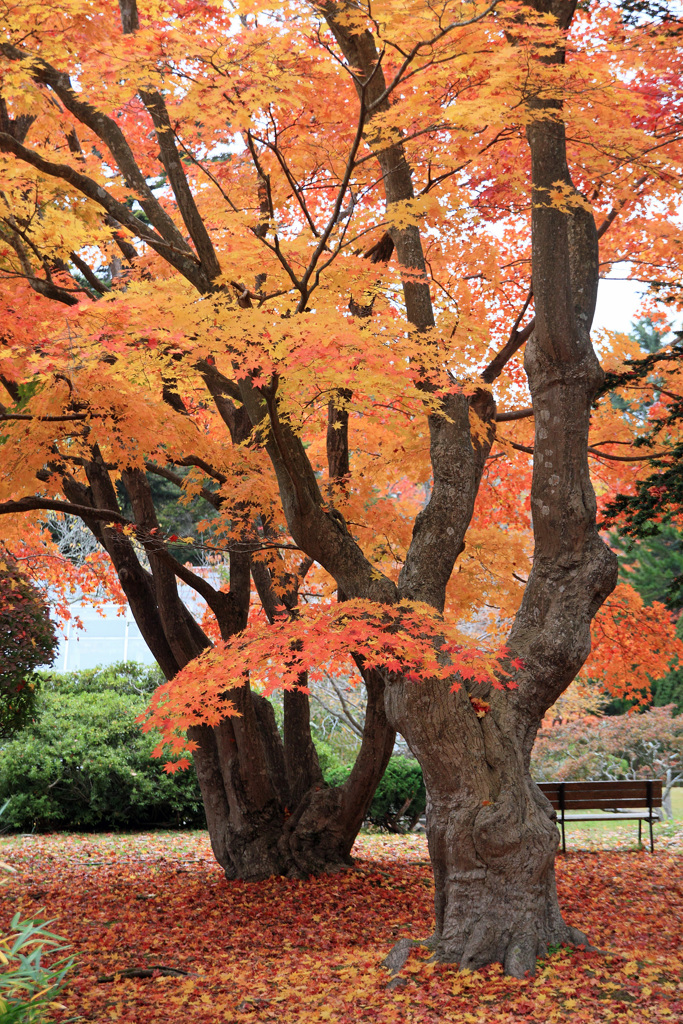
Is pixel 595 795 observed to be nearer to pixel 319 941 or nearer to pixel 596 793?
pixel 596 793

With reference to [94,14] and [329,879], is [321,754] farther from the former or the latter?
[94,14]

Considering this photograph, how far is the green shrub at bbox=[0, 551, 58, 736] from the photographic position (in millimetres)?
9055

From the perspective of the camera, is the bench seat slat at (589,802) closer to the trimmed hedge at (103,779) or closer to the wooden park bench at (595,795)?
the wooden park bench at (595,795)

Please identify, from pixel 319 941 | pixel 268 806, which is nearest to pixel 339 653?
pixel 319 941

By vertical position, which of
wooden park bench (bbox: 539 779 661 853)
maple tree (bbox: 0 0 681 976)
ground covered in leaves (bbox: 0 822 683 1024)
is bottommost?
ground covered in leaves (bbox: 0 822 683 1024)

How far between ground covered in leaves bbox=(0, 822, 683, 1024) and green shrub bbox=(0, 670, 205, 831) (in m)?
1.73

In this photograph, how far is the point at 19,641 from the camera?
9.12 meters

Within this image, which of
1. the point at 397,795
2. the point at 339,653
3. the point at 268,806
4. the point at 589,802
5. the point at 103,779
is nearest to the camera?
the point at 339,653

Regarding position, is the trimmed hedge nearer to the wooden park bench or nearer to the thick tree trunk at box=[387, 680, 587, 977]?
the wooden park bench

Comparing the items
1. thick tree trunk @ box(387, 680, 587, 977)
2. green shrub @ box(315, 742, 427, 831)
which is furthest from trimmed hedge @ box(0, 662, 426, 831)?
thick tree trunk @ box(387, 680, 587, 977)

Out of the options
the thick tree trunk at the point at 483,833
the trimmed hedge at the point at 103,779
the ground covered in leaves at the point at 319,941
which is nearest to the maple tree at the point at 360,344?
the thick tree trunk at the point at 483,833

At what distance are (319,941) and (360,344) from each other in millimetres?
4246

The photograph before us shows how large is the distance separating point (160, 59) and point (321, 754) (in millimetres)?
9577

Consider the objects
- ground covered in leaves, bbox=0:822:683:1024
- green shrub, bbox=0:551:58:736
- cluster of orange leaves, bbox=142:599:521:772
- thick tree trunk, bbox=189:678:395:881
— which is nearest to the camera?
ground covered in leaves, bbox=0:822:683:1024
